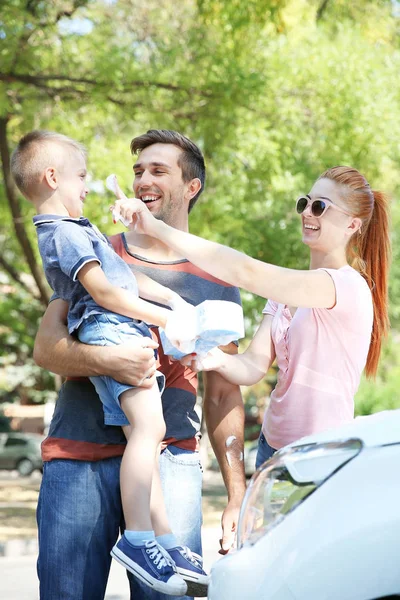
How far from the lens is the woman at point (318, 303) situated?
3.31 m

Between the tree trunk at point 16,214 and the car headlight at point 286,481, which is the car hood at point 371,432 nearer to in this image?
the car headlight at point 286,481

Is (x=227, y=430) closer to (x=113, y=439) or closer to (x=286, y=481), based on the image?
(x=113, y=439)

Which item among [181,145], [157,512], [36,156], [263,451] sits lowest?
[157,512]

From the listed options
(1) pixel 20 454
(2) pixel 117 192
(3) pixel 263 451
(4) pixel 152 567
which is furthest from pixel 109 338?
(1) pixel 20 454

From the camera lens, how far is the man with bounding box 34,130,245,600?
334cm

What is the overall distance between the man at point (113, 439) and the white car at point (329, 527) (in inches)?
33.1

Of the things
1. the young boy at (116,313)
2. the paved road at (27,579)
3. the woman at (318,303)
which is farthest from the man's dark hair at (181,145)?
the paved road at (27,579)

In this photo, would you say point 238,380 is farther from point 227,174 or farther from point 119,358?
point 227,174

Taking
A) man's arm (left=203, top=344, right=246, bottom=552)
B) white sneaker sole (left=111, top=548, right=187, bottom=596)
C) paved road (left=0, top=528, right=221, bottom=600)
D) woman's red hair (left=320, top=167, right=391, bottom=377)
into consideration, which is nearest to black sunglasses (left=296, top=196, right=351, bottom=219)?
woman's red hair (left=320, top=167, right=391, bottom=377)

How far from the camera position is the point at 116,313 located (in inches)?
131

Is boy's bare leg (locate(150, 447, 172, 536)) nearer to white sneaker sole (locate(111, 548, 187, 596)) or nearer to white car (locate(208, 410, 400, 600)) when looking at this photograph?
white sneaker sole (locate(111, 548, 187, 596))

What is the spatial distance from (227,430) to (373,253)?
0.93 metres

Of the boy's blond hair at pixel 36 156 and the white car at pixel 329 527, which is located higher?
the boy's blond hair at pixel 36 156

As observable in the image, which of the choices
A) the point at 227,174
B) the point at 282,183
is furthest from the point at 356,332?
the point at 227,174
